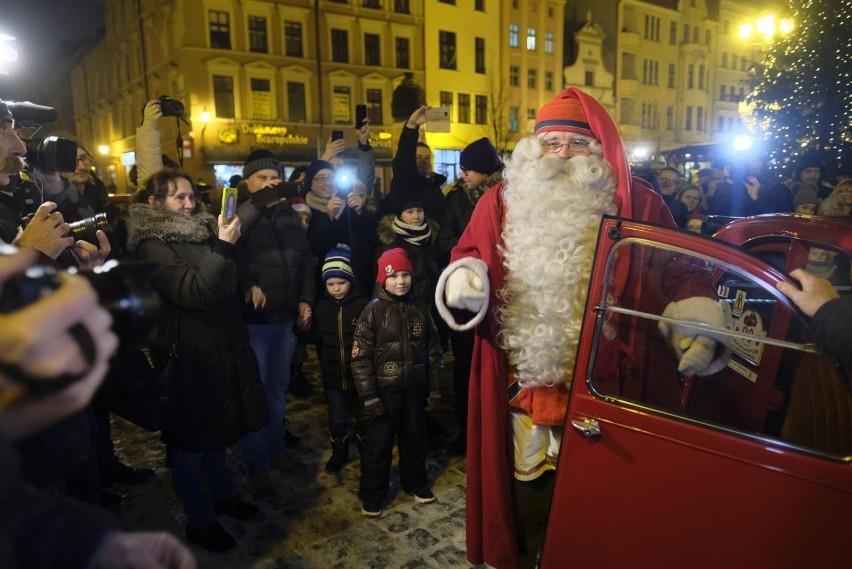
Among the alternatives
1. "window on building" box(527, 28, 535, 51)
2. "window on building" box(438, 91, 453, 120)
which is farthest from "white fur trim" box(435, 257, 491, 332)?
"window on building" box(527, 28, 535, 51)

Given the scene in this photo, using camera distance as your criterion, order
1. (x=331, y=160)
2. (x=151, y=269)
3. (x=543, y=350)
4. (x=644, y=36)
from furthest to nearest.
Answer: (x=644, y=36) → (x=331, y=160) → (x=543, y=350) → (x=151, y=269)

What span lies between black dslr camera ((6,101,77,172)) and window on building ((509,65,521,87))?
34502mm

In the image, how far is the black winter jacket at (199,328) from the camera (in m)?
2.93

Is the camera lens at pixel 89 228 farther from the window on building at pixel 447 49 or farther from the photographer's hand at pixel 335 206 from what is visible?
the window on building at pixel 447 49

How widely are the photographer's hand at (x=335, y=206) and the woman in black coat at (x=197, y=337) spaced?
72.3 inches

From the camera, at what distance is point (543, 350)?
93.5 inches

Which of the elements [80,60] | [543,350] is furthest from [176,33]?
[543,350]

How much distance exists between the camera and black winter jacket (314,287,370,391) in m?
4.18

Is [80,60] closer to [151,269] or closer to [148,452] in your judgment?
[148,452]

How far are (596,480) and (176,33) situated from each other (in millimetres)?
30871

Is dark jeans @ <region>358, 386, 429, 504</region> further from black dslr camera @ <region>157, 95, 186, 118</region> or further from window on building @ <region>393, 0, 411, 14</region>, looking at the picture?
window on building @ <region>393, 0, 411, 14</region>

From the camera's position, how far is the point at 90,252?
8.79 feet

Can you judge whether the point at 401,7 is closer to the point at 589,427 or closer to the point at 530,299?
the point at 530,299

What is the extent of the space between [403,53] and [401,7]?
8.46 ft
